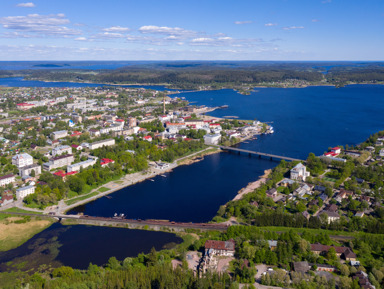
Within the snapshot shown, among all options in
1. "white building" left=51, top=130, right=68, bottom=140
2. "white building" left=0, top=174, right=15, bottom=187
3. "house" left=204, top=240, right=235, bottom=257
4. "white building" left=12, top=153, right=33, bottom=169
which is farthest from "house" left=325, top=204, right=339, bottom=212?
"white building" left=51, top=130, right=68, bottom=140

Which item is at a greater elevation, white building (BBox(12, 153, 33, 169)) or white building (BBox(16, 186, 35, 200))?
white building (BBox(12, 153, 33, 169))

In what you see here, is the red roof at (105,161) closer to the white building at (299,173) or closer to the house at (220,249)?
the house at (220,249)

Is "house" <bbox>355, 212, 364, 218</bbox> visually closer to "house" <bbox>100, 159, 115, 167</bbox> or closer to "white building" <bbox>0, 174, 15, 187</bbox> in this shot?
"house" <bbox>100, 159, 115, 167</bbox>

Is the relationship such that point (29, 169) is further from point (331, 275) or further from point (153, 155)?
point (331, 275)

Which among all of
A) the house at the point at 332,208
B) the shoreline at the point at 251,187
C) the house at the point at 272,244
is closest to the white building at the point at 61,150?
the shoreline at the point at 251,187

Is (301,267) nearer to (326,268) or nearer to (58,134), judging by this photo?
(326,268)
